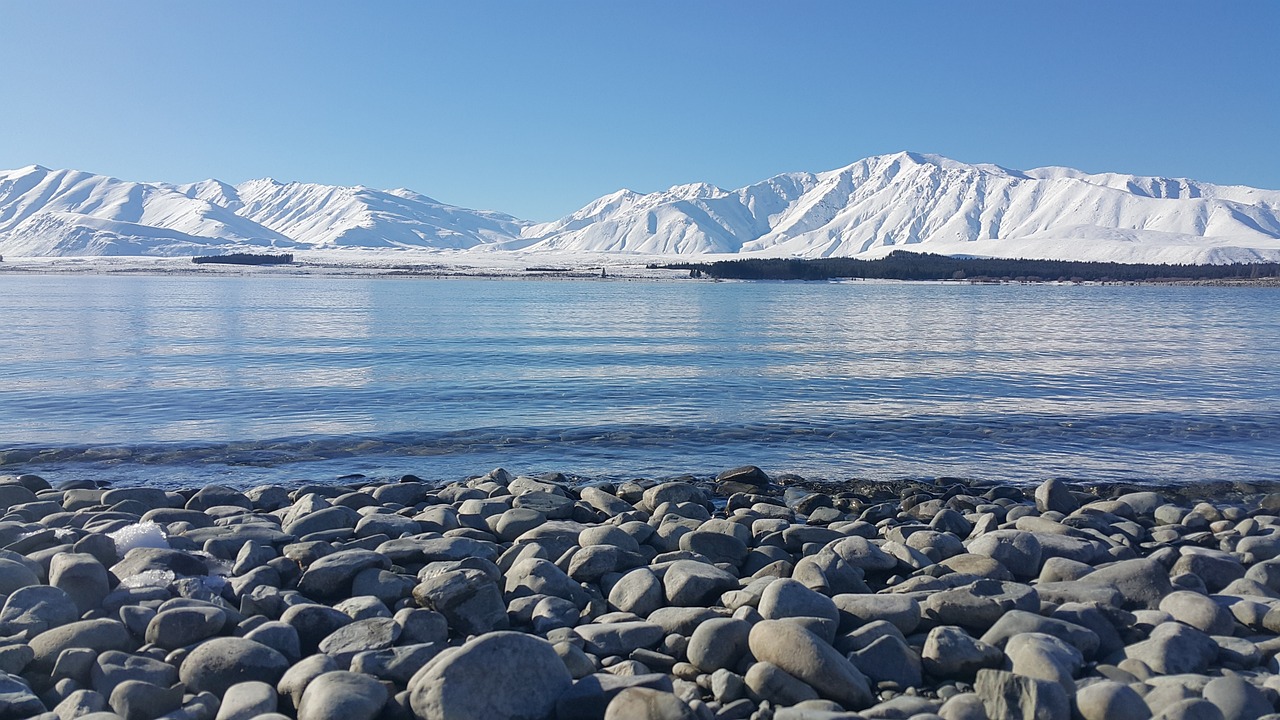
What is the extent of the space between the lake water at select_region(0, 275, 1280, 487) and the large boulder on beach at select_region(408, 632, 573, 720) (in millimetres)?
7515

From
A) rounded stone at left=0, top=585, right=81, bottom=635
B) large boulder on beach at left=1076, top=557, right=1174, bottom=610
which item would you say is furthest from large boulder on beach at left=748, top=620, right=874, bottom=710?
rounded stone at left=0, top=585, right=81, bottom=635

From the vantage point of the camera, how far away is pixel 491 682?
488 centimetres

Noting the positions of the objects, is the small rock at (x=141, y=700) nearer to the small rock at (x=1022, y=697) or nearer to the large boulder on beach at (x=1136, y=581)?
the small rock at (x=1022, y=697)

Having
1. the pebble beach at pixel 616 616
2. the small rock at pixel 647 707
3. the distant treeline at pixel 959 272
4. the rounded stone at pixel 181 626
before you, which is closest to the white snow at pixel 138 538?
the pebble beach at pixel 616 616

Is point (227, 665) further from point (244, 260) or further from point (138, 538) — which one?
point (244, 260)

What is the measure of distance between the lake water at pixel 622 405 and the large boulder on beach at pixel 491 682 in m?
7.51

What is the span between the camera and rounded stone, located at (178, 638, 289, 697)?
520 centimetres

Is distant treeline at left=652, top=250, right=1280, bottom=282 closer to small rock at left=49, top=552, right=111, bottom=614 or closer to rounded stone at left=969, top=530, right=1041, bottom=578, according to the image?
rounded stone at left=969, top=530, right=1041, bottom=578

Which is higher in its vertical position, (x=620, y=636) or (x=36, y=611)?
(x=36, y=611)

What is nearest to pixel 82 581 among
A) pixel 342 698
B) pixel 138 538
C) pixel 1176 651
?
pixel 138 538

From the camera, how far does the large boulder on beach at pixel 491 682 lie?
4797 mm


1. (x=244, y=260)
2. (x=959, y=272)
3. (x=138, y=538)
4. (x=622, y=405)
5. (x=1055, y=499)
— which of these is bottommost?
(x=622, y=405)

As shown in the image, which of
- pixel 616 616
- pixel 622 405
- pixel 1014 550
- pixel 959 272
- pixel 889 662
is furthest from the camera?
pixel 959 272

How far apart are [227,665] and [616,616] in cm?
244
